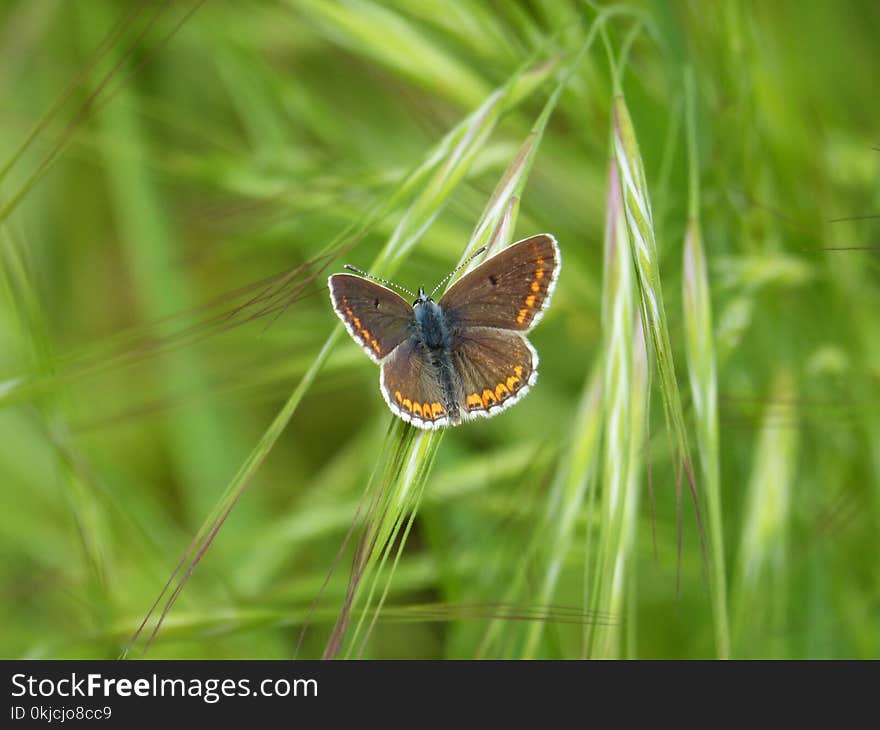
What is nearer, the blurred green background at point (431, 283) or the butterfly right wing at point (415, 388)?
the butterfly right wing at point (415, 388)

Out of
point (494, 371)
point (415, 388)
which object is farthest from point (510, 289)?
point (415, 388)

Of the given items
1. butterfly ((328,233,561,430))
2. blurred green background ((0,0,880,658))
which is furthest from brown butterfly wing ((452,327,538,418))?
blurred green background ((0,0,880,658))

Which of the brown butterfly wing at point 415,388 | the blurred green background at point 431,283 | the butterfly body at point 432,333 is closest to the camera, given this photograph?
the brown butterfly wing at point 415,388

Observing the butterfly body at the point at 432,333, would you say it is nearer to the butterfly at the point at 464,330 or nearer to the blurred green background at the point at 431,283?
the butterfly at the point at 464,330

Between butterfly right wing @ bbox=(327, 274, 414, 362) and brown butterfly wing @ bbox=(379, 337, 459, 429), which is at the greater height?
butterfly right wing @ bbox=(327, 274, 414, 362)

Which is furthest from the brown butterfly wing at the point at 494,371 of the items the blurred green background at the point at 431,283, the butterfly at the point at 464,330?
the blurred green background at the point at 431,283

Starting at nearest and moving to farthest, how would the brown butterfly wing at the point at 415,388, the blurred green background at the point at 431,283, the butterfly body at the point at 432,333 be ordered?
the brown butterfly wing at the point at 415,388 < the blurred green background at the point at 431,283 < the butterfly body at the point at 432,333

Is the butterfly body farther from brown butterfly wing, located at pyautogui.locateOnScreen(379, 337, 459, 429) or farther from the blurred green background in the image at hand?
the blurred green background
